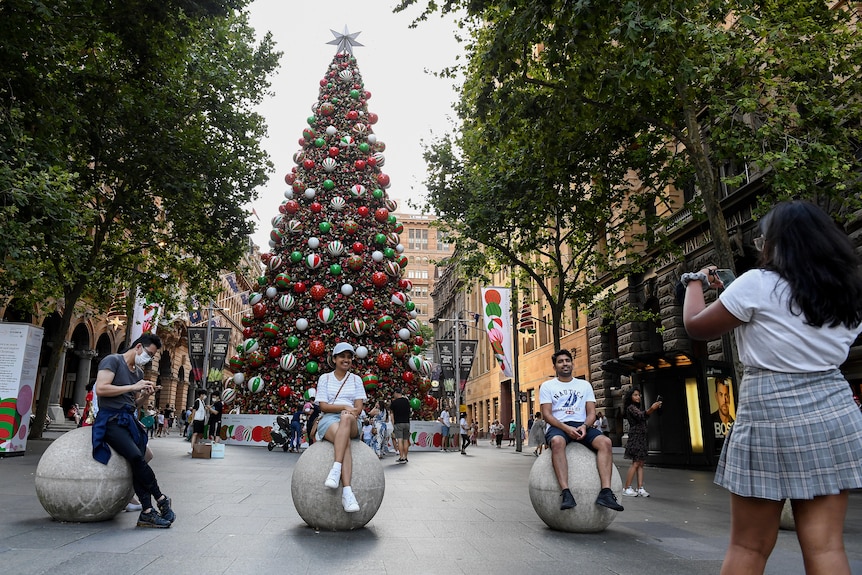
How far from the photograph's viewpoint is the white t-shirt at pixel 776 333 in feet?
8.32

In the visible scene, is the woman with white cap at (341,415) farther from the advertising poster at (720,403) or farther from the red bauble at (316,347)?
the red bauble at (316,347)

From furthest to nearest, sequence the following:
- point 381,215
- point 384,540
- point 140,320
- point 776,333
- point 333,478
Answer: point 140,320 < point 381,215 < point 333,478 < point 384,540 < point 776,333

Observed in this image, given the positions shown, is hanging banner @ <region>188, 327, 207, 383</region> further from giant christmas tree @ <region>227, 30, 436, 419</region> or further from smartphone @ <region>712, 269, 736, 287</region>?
smartphone @ <region>712, 269, 736, 287</region>

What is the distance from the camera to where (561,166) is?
51.9 feet

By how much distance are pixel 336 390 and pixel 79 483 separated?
256cm

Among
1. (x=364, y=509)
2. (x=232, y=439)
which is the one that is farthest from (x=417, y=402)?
(x=364, y=509)

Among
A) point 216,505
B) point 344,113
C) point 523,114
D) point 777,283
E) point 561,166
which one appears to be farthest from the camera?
point 344,113

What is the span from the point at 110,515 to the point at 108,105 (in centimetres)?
1370

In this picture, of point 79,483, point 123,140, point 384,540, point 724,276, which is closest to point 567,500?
point 384,540

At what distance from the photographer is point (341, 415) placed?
6195mm

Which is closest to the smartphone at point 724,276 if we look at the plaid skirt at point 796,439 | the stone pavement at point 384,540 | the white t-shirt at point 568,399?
the plaid skirt at point 796,439

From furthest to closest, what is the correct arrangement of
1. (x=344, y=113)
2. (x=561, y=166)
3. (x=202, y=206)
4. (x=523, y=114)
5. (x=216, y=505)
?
(x=344, y=113)
(x=202, y=206)
(x=561, y=166)
(x=523, y=114)
(x=216, y=505)

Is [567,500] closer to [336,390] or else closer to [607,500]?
[607,500]

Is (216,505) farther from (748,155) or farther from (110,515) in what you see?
(748,155)
